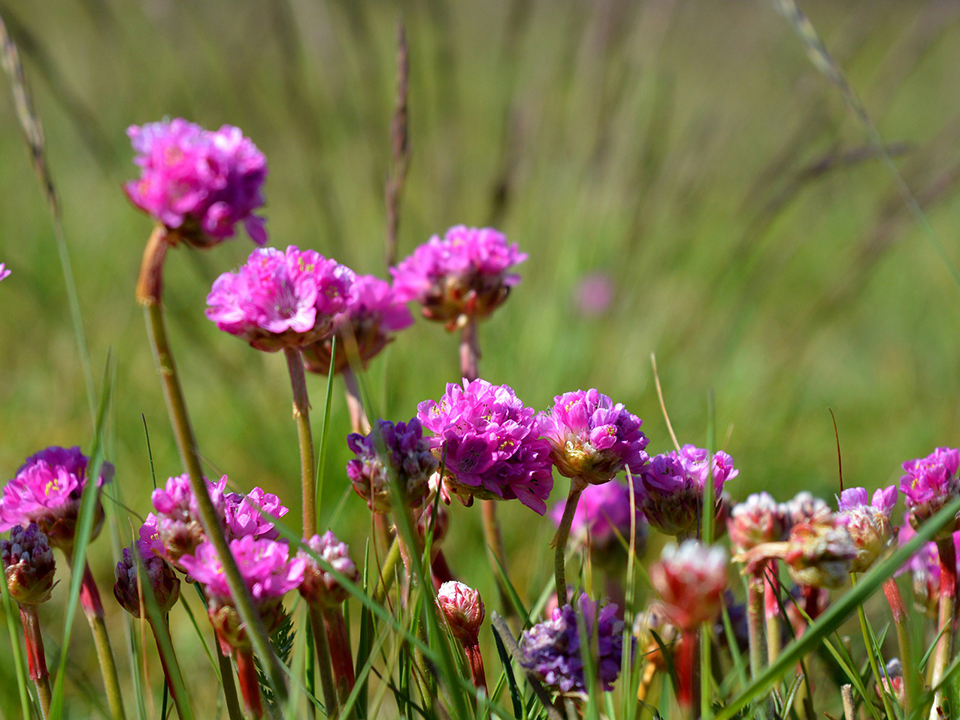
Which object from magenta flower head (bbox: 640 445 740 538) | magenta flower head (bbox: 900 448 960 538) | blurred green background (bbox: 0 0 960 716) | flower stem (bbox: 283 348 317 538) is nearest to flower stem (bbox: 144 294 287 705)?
flower stem (bbox: 283 348 317 538)

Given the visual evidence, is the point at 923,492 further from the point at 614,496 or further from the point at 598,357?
the point at 598,357

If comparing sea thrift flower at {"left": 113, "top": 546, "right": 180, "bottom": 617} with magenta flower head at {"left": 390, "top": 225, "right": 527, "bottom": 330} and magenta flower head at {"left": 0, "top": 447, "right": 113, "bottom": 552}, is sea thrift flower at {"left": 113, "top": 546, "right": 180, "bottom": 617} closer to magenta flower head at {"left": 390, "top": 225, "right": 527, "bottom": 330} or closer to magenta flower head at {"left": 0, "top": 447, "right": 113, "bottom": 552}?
magenta flower head at {"left": 0, "top": 447, "right": 113, "bottom": 552}

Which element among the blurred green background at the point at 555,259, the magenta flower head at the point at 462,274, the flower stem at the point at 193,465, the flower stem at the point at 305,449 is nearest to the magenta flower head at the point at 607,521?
the blurred green background at the point at 555,259

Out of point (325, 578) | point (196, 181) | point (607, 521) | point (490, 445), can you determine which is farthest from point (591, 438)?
point (607, 521)

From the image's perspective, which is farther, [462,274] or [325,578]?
A: [462,274]

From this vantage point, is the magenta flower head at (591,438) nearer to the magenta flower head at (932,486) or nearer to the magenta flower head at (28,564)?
the magenta flower head at (932,486)

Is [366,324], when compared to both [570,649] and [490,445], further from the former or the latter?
[570,649]
